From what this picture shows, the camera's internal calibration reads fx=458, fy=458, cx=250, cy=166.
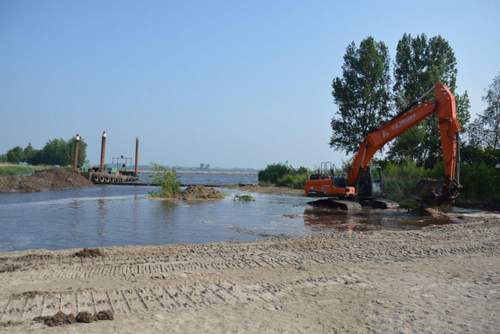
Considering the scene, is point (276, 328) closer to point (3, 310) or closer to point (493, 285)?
point (3, 310)

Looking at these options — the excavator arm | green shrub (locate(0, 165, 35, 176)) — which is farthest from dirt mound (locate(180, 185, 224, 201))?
green shrub (locate(0, 165, 35, 176))

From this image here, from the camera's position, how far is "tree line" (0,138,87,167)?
323 ft

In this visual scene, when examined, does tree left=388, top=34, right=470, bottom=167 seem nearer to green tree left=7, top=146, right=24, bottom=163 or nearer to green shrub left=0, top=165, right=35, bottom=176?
green shrub left=0, top=165, right=35, bottom=176

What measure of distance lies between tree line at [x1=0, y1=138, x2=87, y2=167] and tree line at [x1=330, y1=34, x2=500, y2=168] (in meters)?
66.8

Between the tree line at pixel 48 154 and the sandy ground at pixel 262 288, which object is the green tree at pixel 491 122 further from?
the tree line at pixel 48 154

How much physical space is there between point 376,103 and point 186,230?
34126 millimetres

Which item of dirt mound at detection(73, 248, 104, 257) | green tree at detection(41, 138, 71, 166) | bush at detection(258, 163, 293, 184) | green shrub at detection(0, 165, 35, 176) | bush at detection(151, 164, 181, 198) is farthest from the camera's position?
green tree at detection(41, 138, 71, 166)

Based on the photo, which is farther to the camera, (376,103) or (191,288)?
(376,103)

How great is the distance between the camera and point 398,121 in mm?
21797

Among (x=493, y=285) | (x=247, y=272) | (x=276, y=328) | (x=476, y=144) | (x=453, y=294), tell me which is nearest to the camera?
(x=276, y=328)

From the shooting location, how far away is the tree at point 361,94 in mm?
44750

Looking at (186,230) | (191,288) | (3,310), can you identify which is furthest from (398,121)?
(3,310)

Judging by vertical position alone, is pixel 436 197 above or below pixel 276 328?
above

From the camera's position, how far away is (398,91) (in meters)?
44.0
